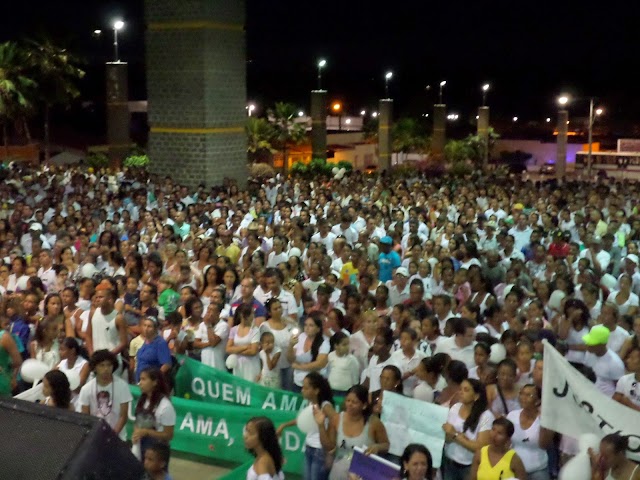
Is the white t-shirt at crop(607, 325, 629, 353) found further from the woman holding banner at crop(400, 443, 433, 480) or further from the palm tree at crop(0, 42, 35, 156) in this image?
the palm tree at crop(0, 42, 35, 156)

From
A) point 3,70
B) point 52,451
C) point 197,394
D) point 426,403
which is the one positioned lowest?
point 197,394

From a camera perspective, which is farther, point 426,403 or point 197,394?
point 197,394

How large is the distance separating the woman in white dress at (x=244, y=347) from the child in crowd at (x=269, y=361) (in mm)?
92

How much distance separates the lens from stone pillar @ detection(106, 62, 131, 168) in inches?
1214

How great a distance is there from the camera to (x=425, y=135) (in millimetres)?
61062

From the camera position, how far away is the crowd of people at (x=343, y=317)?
6.04 meters

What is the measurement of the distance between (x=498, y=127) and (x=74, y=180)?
222 feet

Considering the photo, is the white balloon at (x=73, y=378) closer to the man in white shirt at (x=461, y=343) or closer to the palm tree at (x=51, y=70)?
the man in white shirt at (x=461, y=343)

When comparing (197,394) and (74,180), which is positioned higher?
(74,180)

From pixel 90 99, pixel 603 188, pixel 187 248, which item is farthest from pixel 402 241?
pixel 90 99

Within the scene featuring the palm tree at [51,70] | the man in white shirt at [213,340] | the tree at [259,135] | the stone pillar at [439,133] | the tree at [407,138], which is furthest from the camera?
the tree at [407,138]

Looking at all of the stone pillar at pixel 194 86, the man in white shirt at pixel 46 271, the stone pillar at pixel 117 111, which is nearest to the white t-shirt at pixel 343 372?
the man in white shirt at pixel 46 271

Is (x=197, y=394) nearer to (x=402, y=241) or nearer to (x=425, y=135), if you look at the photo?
(x=402, y=241)

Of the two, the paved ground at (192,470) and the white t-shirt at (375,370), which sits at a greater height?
the white t-shirt at (375,370)
